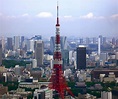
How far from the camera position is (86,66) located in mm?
8828

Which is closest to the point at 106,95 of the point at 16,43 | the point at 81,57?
the point at 81,57

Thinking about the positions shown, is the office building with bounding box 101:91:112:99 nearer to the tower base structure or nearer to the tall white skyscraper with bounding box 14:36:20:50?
the tower base structure

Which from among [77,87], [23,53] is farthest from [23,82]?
[23,53]

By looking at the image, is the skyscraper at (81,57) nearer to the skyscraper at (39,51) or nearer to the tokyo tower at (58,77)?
the skyscraper at (39,51)

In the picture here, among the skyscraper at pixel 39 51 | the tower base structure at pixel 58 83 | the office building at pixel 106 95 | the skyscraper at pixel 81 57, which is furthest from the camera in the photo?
the skyscraper at pixel 39 51

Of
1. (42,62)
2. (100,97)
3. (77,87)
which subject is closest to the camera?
(100,97)

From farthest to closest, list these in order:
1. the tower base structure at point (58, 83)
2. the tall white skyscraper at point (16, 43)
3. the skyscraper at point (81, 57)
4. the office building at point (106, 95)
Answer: the skyscraper at point (81, 57)
the tall white skyscraper at point (16, 43)
the tower base structure at point (58, 83)
the office building at point (106, 95)

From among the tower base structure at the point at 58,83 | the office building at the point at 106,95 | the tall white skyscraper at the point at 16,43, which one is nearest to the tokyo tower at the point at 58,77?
the tower base structure at the point at 58,83

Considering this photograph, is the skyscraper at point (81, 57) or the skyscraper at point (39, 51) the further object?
the skyscraper at point (39, 51)

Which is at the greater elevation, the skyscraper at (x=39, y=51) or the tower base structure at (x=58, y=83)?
the skyscraper at (x=39, y=51)

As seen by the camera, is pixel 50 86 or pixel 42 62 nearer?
pixel 50 86

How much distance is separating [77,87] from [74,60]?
2689mm

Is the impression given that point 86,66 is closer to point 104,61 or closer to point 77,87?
point 104,61

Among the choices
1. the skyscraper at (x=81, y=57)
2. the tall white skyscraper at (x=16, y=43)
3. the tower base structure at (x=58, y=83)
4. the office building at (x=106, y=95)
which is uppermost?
the tall white skyscraper at (x=16, y=43)
